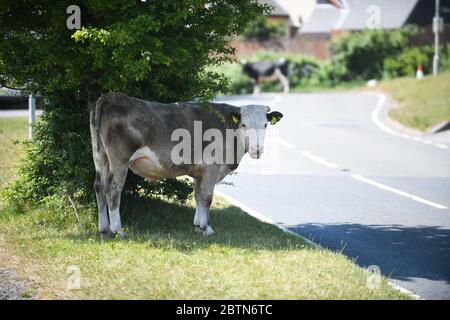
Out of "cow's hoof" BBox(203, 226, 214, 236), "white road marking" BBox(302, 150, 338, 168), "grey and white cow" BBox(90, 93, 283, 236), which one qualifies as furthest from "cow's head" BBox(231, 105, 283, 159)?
"white road marking" BBox(302, 150, 338, 168)

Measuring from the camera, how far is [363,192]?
14.7 metres

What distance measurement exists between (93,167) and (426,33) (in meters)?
51.8

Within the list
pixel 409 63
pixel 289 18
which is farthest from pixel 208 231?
pixel 289 18

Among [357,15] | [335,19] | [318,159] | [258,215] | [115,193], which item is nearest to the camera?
[115,193]

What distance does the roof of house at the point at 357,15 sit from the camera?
61312mm

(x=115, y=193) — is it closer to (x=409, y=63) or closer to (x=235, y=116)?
(x=235, y=116)

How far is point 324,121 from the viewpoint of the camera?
2659 centimetres

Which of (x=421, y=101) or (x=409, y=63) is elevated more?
(x=409, y=63)

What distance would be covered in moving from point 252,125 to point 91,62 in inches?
95.3

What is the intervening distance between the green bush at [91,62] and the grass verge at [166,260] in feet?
1.94

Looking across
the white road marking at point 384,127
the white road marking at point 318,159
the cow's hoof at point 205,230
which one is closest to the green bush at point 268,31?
the white road marking at point 384,127

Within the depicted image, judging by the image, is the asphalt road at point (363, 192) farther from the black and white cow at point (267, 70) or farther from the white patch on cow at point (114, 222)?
the black and white cow at point (267, 70)

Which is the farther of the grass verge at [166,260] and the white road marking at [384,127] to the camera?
the white road marking at [384,127]
